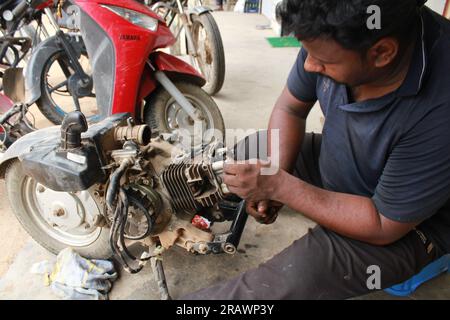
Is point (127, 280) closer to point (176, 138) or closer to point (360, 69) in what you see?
point (176, 138)

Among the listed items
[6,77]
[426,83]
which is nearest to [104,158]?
[426,83]

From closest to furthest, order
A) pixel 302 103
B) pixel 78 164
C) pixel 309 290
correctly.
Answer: pixel 309 290, pixel 78 164, pixel 302 103

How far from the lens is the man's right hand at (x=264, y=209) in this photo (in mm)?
1280

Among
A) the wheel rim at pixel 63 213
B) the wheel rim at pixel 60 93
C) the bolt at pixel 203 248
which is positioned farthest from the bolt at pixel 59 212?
the wheel rim at pixel 60 93

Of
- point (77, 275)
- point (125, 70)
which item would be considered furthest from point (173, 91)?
point (77, 275)

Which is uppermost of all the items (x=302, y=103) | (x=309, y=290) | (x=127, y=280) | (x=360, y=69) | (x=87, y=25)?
(x=360, y=69)

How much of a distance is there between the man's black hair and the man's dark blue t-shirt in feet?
0.44

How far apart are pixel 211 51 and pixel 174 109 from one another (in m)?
1.09

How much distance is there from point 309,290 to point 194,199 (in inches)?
20.1

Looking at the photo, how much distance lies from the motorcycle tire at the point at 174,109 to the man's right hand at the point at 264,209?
1104 mm

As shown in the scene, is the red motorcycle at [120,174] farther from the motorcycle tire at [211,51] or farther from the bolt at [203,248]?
the motorcycle tire at [211,51]

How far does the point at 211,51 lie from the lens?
3.22 meters

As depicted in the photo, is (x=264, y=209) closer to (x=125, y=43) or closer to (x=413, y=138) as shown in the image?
(x=413, y=138)

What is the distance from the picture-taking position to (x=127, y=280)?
1.70m
